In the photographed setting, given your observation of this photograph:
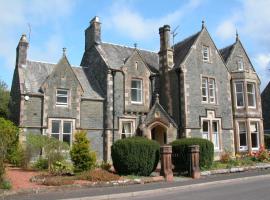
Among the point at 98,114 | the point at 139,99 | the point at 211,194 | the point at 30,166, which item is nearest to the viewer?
the point at 211,194

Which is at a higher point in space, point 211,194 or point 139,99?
point 139,99

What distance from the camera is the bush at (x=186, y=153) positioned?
65.2 ft

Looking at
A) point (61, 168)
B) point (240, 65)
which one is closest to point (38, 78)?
point (61, 168)

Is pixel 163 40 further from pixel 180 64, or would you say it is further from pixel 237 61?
pixel 237 61

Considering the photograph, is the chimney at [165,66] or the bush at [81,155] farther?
the chimney at [165,66]

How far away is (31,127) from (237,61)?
19638mm

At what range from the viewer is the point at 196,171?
739 inches

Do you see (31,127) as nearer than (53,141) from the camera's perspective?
No

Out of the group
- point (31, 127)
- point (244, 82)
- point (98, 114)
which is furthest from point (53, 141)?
point (244, 82)

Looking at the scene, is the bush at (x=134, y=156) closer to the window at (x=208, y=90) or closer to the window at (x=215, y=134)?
the window at (x=215, y=134)

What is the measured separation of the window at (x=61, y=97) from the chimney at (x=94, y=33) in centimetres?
646

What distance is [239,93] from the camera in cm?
3039

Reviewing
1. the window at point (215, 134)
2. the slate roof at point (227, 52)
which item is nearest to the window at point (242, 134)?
the window at point (215, 134)

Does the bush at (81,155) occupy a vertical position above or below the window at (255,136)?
below
